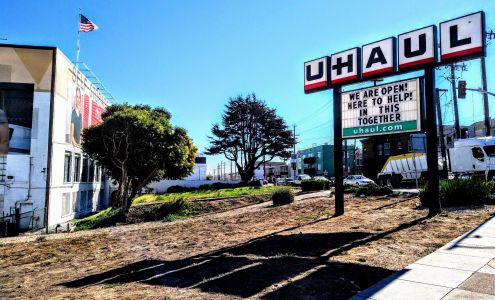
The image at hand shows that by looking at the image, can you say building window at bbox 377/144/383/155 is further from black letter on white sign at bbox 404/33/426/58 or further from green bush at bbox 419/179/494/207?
black letter on white sign at bbox 404/33/426/58

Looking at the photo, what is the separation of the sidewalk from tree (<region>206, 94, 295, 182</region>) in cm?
4680

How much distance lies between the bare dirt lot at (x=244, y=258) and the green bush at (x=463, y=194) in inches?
45.7

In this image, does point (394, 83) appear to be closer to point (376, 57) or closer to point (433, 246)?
point (376, 57)

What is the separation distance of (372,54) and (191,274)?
9.90m

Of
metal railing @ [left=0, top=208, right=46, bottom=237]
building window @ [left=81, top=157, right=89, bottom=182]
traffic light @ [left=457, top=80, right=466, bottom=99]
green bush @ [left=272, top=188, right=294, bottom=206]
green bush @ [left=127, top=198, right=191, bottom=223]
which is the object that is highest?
traffic light @ [left=457, top=80, right=466, bottom=99]

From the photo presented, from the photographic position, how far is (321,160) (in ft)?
324

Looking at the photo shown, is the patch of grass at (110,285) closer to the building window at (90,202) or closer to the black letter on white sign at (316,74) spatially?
the black letter on white sign at (316,74)

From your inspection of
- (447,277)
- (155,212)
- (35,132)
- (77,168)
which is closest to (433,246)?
(447,277)

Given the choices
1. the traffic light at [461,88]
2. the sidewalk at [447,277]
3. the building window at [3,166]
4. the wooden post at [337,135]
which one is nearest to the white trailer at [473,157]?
the traffic light at [461,88]

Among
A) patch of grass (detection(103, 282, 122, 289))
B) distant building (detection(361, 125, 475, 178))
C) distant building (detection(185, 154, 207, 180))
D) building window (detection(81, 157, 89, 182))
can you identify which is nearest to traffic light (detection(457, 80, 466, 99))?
patch of grass (detection(103, 282, 122, 289))

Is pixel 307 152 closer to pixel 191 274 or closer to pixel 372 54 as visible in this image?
pixel 372 54

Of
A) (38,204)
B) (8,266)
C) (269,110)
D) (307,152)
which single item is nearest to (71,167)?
(38,204)

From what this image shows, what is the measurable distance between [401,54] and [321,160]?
86526mm

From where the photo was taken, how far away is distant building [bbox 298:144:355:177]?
A: 96975mm
